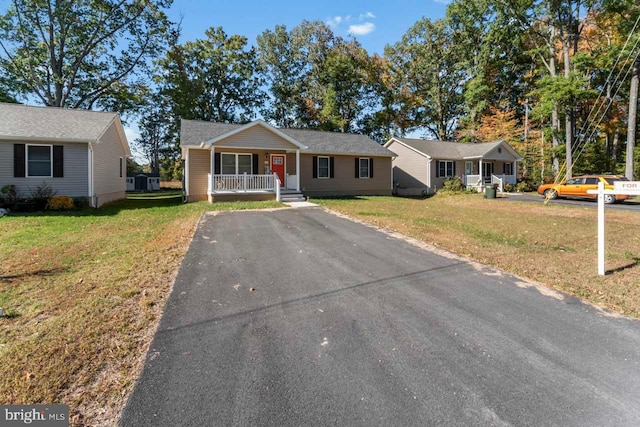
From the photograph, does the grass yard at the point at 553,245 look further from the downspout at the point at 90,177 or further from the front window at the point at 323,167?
the downspout at the point at 90,177

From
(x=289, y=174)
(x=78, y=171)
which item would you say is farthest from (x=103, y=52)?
(x=289, y=174)

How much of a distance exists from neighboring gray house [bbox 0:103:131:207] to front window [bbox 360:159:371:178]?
47.8 ft

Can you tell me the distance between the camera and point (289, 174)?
18547mm

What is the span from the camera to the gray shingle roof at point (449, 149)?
26016 mm

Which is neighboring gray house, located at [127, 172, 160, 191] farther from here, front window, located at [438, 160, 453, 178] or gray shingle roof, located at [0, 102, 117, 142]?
front window, located at [438, 160, 453, 178]

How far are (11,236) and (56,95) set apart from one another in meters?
24.3

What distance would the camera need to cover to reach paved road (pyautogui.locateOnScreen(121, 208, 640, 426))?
236 centimetres

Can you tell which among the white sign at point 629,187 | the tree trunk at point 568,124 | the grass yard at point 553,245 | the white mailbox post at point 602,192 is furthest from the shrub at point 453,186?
the white sign at point 629,187

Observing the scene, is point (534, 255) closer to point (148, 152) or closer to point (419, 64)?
point (419, 64)

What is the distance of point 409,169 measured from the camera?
26.6 meters

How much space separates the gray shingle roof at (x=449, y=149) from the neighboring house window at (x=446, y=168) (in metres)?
0.50

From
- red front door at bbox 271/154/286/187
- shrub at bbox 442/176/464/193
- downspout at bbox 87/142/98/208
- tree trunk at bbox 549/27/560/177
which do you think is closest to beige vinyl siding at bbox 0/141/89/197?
downspout at bbox 87/142/98/208

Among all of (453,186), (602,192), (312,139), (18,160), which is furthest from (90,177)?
(453,186)

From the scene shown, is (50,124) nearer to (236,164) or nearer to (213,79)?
(236,164)
